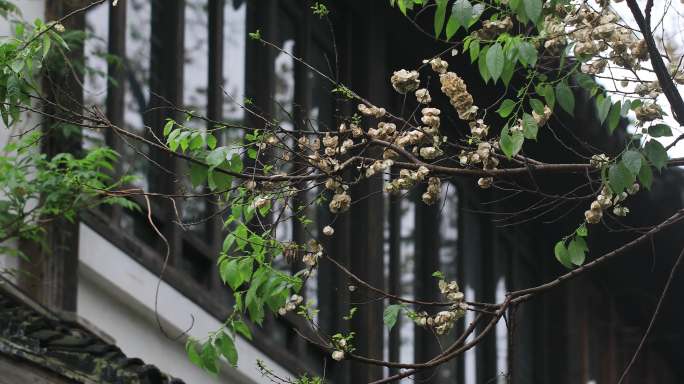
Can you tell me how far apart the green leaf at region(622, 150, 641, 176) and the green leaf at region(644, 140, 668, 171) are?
66mm

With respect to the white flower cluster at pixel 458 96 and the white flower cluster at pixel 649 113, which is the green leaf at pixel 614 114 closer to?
the white flower cluster at pixel 649 113

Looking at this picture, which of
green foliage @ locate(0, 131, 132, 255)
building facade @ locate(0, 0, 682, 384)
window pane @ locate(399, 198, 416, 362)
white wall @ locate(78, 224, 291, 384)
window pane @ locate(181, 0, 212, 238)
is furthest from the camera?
window pane @ locate(399, 198, 416, 362)

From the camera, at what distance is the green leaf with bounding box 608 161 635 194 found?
173 inches

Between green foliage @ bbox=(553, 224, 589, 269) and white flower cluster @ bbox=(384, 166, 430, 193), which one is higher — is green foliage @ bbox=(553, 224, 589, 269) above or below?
below

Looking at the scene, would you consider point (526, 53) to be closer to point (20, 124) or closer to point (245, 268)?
point (245, 268)

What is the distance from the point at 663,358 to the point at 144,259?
530 inches

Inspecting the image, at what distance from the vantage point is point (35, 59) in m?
5.03

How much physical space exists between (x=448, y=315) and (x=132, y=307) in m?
3.85

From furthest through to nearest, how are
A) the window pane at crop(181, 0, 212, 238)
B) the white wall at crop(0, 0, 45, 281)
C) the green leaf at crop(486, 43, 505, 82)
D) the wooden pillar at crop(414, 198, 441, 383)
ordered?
1. the wooden pillar at crop(414, 198, 441, 383)
2. the window pane at crop(181, 0, 212, 238)
3. the white wall at crop(0, 0, 45, 281)
4. the green leaf at crop(486, 43, 505, 82)

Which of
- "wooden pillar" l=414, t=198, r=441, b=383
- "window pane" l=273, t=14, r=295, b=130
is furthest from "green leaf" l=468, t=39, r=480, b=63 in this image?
"wooden pillar" l=414, t=198, r=441, b=383

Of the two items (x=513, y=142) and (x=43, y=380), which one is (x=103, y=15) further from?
(x=513, y=142)

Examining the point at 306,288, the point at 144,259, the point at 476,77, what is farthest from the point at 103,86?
the point at 476,77

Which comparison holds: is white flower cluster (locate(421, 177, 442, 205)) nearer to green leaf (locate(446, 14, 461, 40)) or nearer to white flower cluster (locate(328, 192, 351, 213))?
white flower cluster (locate(328, 192, 351, 213))

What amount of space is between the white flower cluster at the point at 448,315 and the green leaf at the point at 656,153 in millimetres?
736
